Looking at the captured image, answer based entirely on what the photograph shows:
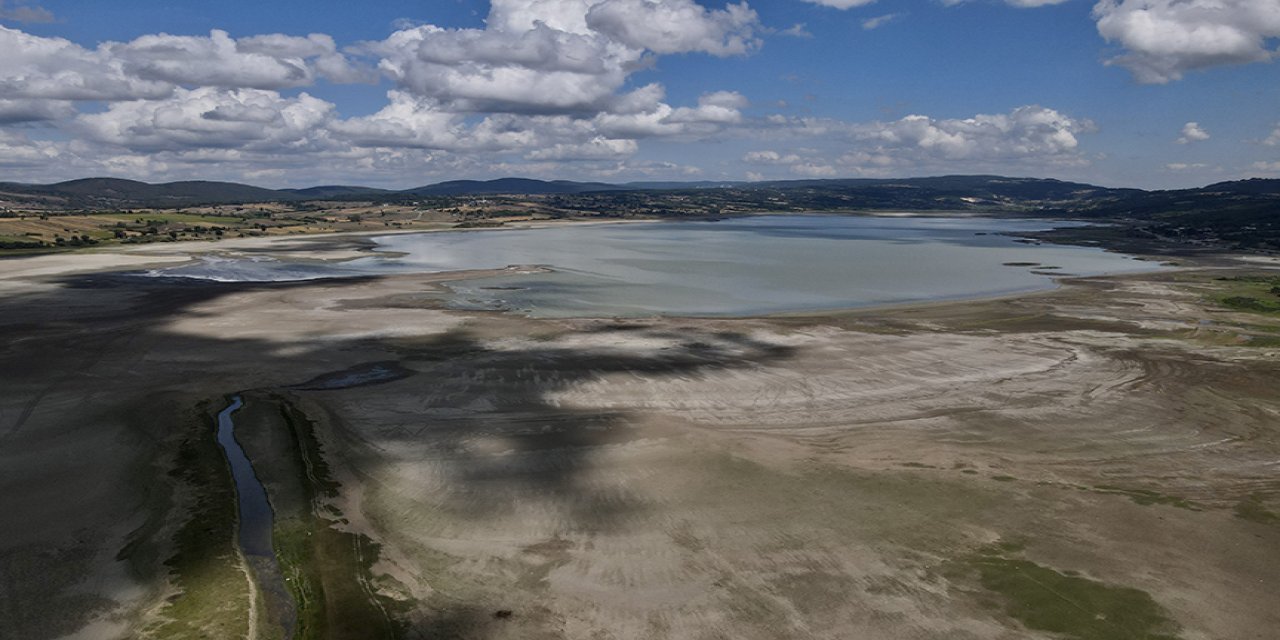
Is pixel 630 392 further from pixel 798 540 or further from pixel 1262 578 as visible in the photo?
pixel 1262 578

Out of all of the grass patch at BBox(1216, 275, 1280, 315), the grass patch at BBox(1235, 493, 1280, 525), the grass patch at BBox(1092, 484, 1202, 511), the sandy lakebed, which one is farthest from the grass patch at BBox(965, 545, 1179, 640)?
the grass patch at BBox(1216, 275, 1280, 315)

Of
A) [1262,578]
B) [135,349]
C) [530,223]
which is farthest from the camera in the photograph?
[530,223]

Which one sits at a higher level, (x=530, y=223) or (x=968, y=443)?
(x=530, y=223)

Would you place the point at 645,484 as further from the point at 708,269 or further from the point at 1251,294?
the point at 1251,294

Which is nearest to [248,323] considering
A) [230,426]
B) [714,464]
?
[230,426]

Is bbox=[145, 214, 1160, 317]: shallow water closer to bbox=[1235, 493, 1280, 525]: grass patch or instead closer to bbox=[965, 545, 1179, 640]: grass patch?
bbox=[1235, 493, 1280, 525]: grass patch

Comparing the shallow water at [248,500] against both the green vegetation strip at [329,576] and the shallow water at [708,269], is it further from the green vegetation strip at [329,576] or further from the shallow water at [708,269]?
the shallow water at [708,269]

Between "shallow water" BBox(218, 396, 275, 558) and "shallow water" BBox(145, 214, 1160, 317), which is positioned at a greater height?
"shallow water" BBox(145, 214, 1160, 317)
